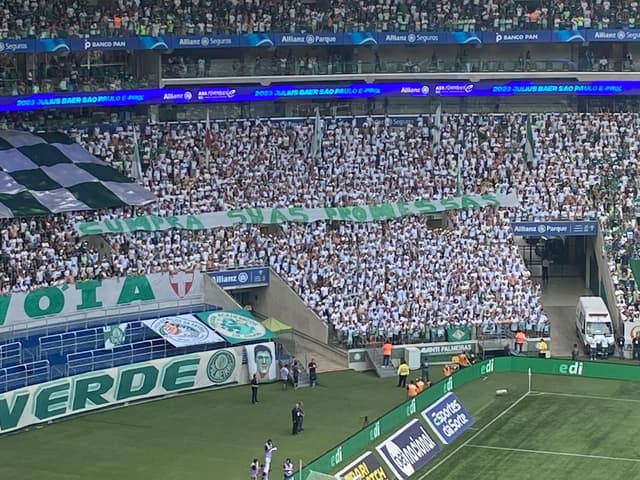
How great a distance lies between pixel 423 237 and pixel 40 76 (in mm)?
16856

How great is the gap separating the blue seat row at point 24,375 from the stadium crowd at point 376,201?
538cm

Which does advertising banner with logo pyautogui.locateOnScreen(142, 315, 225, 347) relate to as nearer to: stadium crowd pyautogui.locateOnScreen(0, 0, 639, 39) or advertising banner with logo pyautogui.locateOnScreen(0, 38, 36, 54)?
advertising banner with logo pyautogui.locateOnScreen(0, 38, 36, 54)

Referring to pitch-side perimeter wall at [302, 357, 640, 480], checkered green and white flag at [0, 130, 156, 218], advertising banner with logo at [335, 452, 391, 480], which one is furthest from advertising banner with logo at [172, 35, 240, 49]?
advertising banner with logo at [335, 452, 391, 480]

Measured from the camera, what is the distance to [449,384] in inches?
2153

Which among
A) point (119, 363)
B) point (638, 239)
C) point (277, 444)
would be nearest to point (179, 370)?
point (119, 363)


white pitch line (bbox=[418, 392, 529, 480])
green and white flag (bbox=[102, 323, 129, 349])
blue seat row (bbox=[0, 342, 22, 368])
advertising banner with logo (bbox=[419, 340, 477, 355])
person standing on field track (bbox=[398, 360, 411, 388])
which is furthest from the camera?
advertising banner with logo (bbox=[419, 340, 477, 355])

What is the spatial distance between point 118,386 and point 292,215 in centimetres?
1422

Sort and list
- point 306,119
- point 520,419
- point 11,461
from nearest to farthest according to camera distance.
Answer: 1. point 11,461
2. point 520,419
3. point 306,119

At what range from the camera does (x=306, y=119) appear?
72.9m

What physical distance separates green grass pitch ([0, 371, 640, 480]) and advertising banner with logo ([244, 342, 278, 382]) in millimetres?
658

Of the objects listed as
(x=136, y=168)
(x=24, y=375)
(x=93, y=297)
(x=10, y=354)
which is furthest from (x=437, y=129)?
(x=24, y=375)

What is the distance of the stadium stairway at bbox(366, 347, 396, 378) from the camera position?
59688mm

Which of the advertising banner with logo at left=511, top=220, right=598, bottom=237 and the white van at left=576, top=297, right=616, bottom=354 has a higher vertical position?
the advertising banner with logo at left=511, top=220, right=598, bottom=237

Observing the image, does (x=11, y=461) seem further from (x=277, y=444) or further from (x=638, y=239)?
(x=638, y=239)
